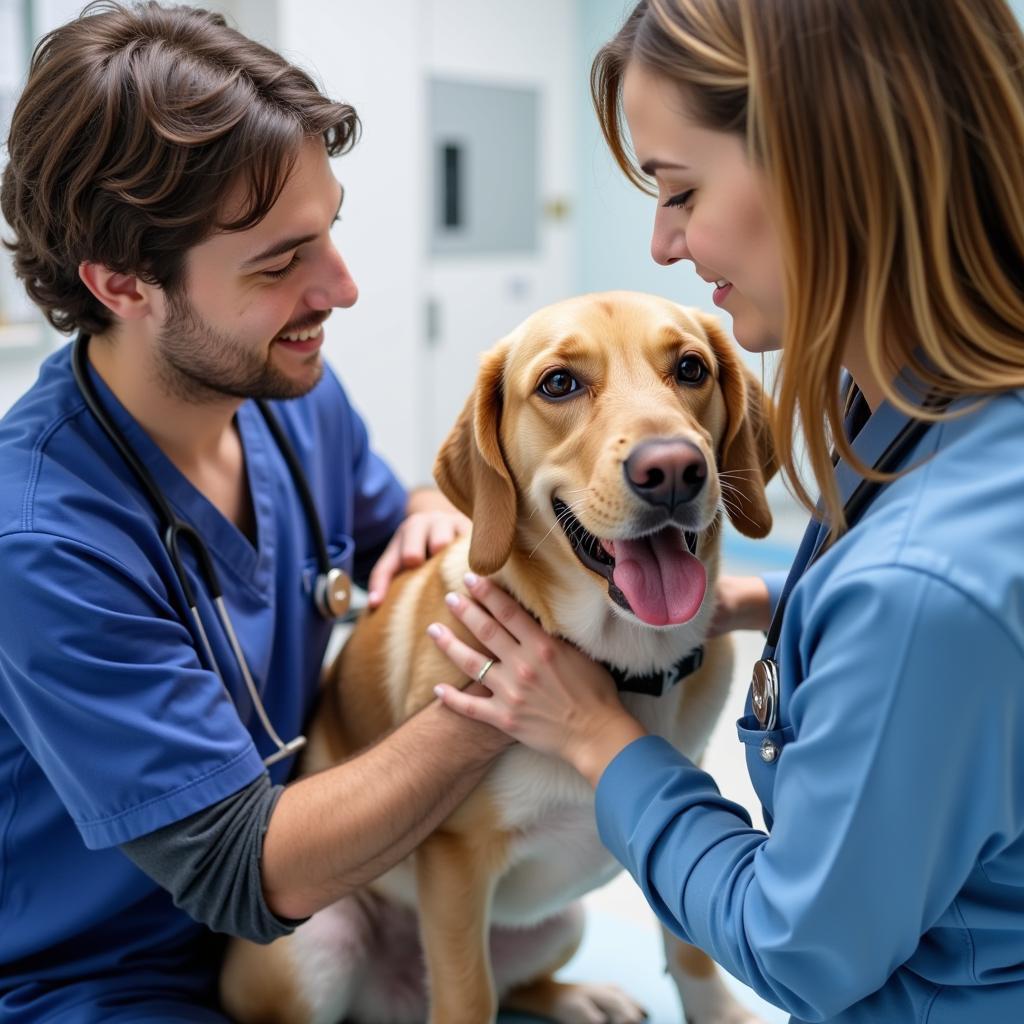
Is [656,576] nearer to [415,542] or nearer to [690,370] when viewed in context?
[690,370]

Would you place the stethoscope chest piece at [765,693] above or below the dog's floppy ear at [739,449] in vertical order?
below

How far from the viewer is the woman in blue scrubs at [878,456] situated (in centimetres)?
86

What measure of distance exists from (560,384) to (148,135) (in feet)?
2.02

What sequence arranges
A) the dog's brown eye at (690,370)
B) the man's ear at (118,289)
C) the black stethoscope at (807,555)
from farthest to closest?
the man's ear at (118,289) → the dog's brown eye at (690,370) → the black stethoscope at (807,555)

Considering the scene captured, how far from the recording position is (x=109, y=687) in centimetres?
131

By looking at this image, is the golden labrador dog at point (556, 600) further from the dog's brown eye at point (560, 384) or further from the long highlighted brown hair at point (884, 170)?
the long highlighted brown hair at point (884, 170)

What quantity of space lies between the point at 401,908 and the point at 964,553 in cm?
115

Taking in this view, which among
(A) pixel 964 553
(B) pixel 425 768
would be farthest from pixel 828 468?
(B) pixel 425 768

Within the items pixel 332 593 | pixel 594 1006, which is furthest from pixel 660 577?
pixel 594 1006

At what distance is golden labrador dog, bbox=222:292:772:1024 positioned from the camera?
4.26ft

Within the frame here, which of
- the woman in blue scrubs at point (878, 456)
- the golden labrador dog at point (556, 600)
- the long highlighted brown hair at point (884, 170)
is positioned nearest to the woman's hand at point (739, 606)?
the golden labrador dog at point (556, 600)

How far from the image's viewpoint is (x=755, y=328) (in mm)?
1141

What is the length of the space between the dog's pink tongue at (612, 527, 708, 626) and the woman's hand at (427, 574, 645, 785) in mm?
131

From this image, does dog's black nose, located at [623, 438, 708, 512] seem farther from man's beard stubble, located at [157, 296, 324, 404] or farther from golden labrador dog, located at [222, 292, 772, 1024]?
man's beard stubble, located at [157, 296, 324, 404]
